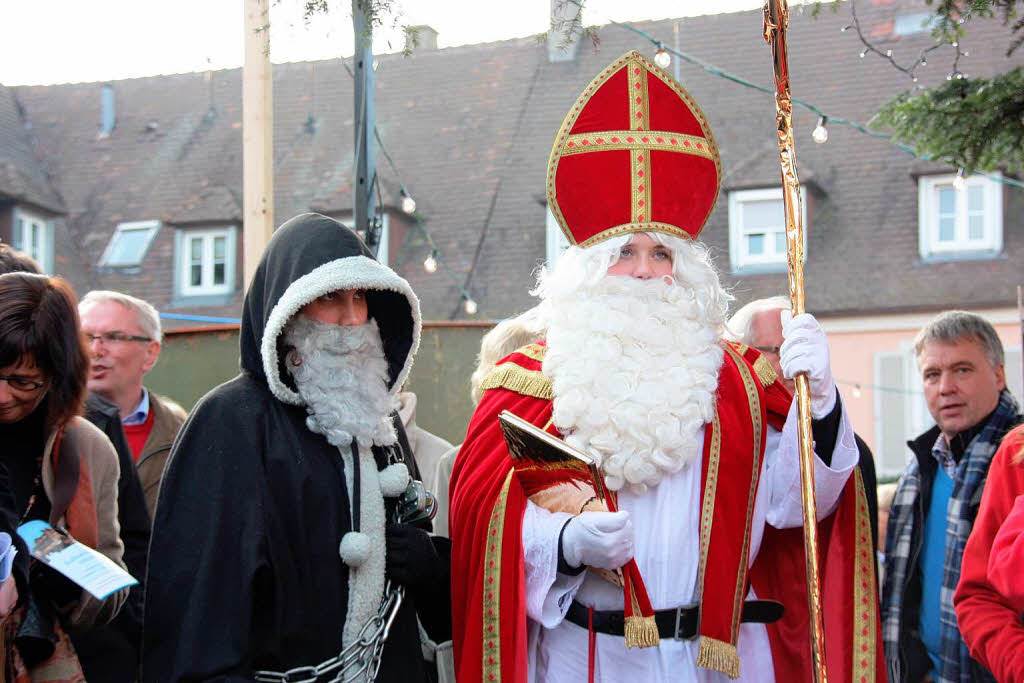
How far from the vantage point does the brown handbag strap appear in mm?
3713

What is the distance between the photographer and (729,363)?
4.03 metres

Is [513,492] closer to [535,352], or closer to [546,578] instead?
[546,578]

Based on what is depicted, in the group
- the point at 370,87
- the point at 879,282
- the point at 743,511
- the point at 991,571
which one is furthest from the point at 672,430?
the point at 879,282

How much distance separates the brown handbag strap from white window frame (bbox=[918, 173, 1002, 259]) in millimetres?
16323

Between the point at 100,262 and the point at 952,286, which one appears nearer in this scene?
the point at 952,286

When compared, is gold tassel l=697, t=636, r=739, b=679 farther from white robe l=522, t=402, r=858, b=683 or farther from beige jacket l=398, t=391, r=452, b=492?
beige jacket l=398, t=391, r=452, b=492

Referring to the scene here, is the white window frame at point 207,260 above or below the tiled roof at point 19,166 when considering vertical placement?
below

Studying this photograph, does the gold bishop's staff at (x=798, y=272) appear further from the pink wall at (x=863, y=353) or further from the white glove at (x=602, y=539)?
the pink wall at (x=863, y=353)

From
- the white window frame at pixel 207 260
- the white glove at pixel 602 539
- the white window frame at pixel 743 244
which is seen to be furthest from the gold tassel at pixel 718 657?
the white window frame at pixel 207 260

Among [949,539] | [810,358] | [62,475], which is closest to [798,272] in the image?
[810,358]

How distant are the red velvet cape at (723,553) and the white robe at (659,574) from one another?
0.17 feet

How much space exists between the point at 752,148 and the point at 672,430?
16.1m

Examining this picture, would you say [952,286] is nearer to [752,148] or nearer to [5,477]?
[752,148]

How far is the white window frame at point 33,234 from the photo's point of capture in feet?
70.4
